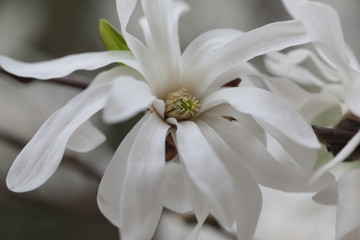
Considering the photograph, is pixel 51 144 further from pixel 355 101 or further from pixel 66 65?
pixel 355 101

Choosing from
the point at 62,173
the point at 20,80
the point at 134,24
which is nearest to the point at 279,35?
the point at 20,80

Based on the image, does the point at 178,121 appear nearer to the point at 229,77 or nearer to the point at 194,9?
the point at 229,77

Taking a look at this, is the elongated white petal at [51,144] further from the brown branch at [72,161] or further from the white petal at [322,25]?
the brown branch at [72,161]

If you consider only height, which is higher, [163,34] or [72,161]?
[163,34]

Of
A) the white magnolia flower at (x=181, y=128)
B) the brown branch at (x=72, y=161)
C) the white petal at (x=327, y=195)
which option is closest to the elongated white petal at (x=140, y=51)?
the white magnolia flower at (x=181, y=128)

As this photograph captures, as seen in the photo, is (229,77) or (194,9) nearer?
(229,77)

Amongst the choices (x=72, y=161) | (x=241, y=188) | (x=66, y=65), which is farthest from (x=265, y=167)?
(x=72, y=161)
